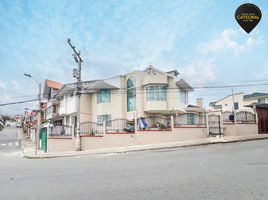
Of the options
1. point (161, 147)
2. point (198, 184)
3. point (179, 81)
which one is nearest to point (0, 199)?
point (198, 184)

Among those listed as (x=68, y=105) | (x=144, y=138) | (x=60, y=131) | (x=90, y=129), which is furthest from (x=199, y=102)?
(x=60, y=131)

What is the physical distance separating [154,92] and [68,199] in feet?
71.8

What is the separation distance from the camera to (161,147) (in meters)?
17.3

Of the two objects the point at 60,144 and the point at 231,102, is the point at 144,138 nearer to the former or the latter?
the point at 60,144

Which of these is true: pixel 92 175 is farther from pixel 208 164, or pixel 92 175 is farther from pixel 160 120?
pixel 160 120

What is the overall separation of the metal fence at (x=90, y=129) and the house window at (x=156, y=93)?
8412 millimetres

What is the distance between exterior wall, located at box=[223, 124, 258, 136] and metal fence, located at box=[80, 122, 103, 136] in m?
10.2

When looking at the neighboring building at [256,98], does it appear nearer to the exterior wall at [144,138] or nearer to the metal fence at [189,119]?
the metal fence at [189,119]

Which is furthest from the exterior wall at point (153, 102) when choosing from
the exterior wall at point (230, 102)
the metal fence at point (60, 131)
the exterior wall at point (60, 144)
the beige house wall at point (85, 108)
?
the exterior wall at point (230, 102)

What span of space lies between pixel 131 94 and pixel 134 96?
498mm

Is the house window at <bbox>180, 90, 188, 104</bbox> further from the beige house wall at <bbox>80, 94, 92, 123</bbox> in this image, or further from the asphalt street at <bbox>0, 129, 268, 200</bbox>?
the asphalt street at <bbox>0, 129, 268, 200</bbox>

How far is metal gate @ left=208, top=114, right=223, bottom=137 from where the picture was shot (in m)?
18.9

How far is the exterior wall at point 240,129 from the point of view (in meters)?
19.2

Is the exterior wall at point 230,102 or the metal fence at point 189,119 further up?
the exterior wall at point 230,102
